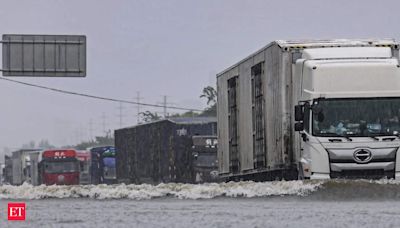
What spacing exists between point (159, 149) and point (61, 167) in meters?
16.6

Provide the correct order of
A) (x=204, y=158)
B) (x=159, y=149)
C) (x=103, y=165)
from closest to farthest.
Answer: (x=204, y=158)
(x=159, y=149)
(x=103, y=165)

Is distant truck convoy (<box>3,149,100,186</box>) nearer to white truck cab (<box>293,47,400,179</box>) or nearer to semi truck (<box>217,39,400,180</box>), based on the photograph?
semi truck (<box>217,39,400,180</box>)

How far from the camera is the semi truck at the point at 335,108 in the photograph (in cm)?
2342

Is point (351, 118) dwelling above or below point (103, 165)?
below

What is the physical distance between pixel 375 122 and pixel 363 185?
1820 mm

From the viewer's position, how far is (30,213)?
58.3 feet

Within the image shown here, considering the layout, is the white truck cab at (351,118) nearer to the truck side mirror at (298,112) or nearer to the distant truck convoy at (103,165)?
the truck side mirror at (298,112)

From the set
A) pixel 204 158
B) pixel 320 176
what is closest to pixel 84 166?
pixel 204 158

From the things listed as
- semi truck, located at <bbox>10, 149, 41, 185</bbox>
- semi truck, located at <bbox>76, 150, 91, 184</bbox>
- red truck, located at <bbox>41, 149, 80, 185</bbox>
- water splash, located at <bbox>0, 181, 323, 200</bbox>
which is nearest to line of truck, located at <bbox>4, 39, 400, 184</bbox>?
water splash, located at <bbox>0, 181, 323, 200</bbox>

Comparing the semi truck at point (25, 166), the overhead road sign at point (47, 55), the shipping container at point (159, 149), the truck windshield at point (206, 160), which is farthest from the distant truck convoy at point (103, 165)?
the truck windshield at point (206, 160)

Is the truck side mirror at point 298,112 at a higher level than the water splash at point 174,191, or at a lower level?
higher

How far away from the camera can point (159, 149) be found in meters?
49.4

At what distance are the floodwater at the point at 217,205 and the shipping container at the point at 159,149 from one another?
21.3m

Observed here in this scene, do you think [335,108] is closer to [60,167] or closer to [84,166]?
[60,167]
